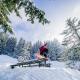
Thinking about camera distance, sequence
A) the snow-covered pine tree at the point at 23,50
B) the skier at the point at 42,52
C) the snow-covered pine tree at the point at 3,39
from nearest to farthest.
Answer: the snow-covered pine tree at the point at 3,39 < the skier at the point at 42,52 < the snow-covered pine tree at the point at 23,50

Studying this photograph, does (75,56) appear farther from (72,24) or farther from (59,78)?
(59,78)

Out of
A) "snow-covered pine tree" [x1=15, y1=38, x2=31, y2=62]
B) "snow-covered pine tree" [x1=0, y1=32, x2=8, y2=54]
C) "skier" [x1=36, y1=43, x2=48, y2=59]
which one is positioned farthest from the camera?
"snow-covered pine tree" [x1=15, y1=38, x2=31, y2=62]

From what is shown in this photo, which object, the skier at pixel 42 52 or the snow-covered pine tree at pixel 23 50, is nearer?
the skier at pixel 42 52

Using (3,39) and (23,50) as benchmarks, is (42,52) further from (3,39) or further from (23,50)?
(23,50)

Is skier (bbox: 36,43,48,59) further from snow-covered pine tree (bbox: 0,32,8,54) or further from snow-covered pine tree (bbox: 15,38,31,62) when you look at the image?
snow-covered pine tree (bbox: 15,38,31,62)

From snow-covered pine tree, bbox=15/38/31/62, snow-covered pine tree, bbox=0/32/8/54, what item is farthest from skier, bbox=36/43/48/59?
snow-covered pine tree, bbox=15/38/31/62

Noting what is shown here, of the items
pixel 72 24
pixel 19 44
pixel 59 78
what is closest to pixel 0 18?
pixel 59 78

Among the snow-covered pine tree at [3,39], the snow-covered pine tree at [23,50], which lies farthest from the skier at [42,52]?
the snow-covered pine tree at [23,50]

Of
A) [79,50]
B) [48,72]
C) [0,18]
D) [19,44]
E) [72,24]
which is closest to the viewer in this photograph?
[0,18]

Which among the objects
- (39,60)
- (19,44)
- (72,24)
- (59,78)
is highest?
(19,44)

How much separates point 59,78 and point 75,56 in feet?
47.6

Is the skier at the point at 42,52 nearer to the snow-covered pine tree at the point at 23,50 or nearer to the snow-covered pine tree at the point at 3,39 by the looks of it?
the snow-covered pine tree at the point at 3,39

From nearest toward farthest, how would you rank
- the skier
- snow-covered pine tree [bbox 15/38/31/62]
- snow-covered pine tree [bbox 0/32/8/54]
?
snow-covered pine tree [bbox 0/32/8/54] → the skier → snow-covered pine tree [bbox 15/38/31/62]

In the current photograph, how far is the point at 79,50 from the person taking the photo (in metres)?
30.5
